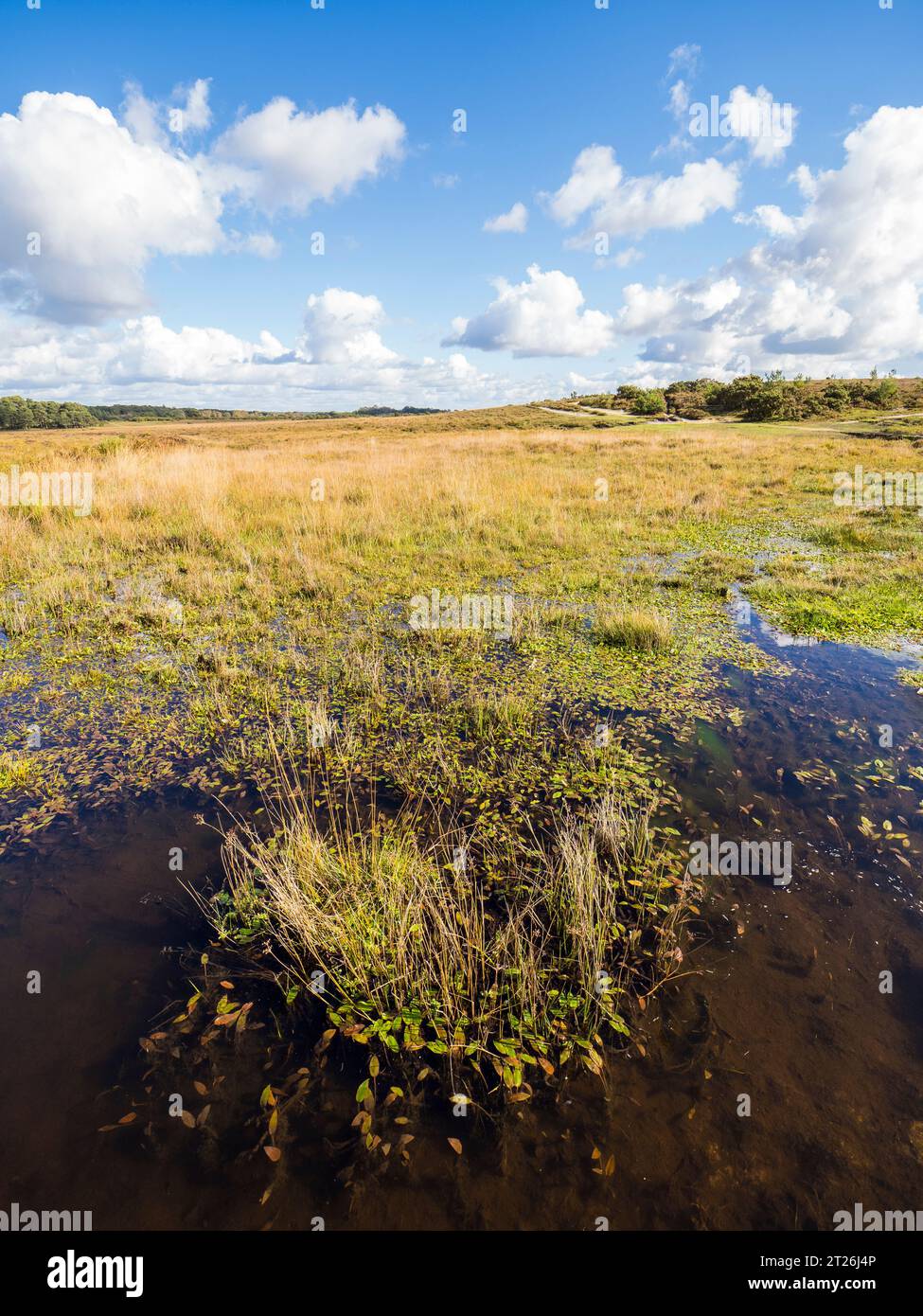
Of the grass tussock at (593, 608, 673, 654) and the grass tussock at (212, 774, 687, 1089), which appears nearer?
the grass tussock at (212, 774, 687, 1089)

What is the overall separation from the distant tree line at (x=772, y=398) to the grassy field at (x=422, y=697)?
167 ft

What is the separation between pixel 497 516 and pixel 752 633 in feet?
28.6

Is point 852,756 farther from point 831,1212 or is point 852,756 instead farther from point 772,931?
point 831,1212

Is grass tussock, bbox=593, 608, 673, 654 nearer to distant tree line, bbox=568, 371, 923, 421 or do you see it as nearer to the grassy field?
the grassy field

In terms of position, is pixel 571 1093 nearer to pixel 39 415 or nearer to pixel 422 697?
pixel 422 697

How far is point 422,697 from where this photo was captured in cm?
704

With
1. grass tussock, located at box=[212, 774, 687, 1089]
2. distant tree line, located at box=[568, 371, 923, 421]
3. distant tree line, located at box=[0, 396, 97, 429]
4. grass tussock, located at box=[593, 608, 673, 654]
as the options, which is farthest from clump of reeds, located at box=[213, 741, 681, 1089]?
distant tree line, located at box=[0, 396, 97, 429]

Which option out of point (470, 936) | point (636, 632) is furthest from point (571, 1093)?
point (636, 632)

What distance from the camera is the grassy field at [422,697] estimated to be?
350cm

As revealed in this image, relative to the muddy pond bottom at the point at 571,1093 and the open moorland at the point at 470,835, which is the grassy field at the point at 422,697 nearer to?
the open moorland at the point at 470,835

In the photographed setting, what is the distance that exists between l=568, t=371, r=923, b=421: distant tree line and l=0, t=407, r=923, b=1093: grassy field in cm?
5093

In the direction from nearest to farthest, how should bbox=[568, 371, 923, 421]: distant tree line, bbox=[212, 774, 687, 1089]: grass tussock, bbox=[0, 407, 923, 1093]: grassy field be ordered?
bbox=[212, 774, 687, 1089]: grass tussock
bbox=[0, 407, 923, 1093]: grassy field
bbox=[568, 371, 923, 421]: distant tree line

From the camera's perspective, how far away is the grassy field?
11.5ft
